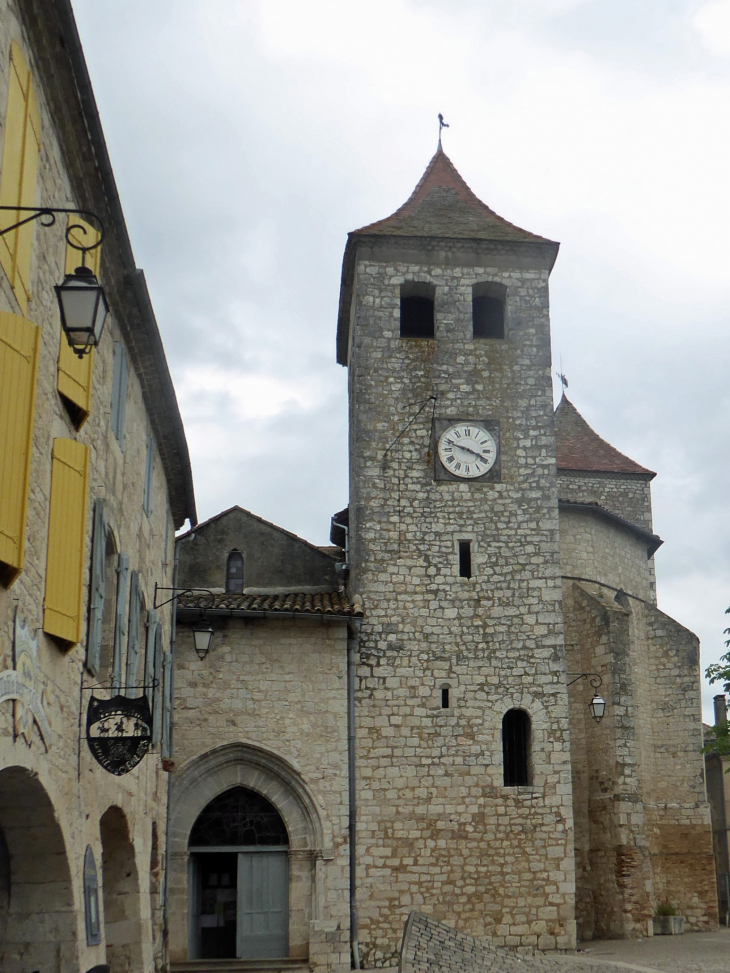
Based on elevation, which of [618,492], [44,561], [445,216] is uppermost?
[445,216]

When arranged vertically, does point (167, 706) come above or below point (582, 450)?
below

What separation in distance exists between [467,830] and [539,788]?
1364 mm

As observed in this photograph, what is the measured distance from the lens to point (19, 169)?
8.30 m

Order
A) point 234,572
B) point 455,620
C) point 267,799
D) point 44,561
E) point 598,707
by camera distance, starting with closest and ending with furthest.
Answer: point 44,561 < point 267,799 < point 455,620 < point 598,707 < point 234,572

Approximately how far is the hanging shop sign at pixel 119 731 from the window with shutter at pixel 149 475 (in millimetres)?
4760

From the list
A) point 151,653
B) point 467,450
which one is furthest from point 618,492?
point 151,653

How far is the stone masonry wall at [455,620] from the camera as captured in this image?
18297 mm

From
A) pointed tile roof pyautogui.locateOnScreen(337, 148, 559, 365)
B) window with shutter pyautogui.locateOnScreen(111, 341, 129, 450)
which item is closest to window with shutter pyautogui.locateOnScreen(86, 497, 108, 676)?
window with shutter pyautogui.locateOnScreen(111, 341, 129, 450)

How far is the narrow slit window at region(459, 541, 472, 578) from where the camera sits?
2011 centimetres

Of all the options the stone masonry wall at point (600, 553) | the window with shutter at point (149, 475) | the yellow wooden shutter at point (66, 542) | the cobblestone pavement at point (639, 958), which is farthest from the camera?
the stone masonry wall at point (600, 553)

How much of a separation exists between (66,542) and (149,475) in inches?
239

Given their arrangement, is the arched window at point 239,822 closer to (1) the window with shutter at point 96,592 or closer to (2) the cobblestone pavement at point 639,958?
(2) the cobblestone pavement at point 639,958

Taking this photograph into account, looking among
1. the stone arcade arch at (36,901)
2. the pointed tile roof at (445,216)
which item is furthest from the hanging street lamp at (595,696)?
the stone arcade arch at (36,901)

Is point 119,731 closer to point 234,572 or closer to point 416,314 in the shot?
point 234,572
